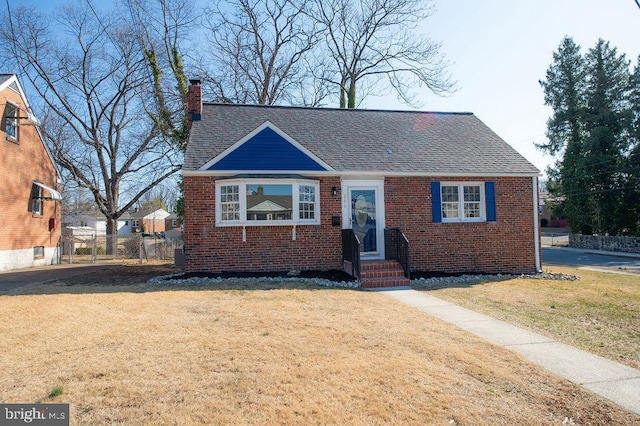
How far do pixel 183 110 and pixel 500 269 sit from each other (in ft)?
60.8

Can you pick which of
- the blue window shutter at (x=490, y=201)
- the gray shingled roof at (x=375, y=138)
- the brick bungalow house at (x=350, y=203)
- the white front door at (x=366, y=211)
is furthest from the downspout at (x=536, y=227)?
the white front door at (x=366, y=211)

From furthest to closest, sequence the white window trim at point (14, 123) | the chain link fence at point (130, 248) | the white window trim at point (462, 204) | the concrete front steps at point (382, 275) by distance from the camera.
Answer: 1. the chain link fence at point (130, 248)
2. the white window trim at point (14, 123)
3. the white window trim at point (462, 204)
4. the concrete front steps at point (382, 275)

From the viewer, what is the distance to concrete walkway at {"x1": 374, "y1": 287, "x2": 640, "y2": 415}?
3.97 metres

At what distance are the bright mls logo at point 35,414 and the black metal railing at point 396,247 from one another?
28.0 feet

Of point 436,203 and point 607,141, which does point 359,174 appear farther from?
point 607,141

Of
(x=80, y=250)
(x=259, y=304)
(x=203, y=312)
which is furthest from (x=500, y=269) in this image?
(x=80, y=250)

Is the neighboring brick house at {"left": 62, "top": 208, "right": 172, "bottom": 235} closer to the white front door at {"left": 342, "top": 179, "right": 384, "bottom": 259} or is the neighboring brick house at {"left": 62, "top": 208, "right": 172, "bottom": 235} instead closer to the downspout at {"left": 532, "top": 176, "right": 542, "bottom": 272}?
the white front door at {"left": 342, "top": 179, "right": 384, "bottom": 259}

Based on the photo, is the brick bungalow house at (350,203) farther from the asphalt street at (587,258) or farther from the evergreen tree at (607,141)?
the evergreen tree at (607,141)

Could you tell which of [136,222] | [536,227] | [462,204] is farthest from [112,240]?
[136,222]

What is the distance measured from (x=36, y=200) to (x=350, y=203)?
14253mm

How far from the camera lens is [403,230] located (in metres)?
12.3

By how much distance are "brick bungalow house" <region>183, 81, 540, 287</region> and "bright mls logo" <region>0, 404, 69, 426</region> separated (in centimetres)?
767

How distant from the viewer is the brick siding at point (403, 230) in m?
11.3

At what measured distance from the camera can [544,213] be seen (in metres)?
56.5
